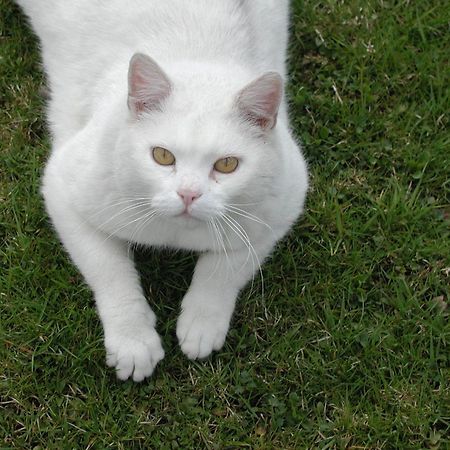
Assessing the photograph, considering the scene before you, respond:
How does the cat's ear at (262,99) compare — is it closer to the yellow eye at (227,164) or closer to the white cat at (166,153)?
the white cat at (166,153)

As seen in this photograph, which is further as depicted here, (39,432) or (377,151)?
(377,151)

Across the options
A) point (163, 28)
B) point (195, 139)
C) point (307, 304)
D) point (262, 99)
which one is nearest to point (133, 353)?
point (307, 304)

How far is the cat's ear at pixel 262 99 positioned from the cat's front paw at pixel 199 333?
0.76 m

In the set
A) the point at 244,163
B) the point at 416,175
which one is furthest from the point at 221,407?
the point at 416,175

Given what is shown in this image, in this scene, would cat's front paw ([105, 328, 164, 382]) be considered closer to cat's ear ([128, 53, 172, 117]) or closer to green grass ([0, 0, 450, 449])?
green grass ([0, 0, 450, 449])

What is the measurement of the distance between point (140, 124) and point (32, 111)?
1.11m

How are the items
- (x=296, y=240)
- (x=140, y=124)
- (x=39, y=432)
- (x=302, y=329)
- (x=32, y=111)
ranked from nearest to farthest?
(x=140, y=124)
(x=39, y=432)
(x=302, y=329)
(x=296, y=240)
(x=32, y=111)

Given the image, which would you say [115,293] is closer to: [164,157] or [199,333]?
[199,333]

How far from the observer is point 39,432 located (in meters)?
2.56

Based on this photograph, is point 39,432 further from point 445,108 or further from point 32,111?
point 445,108

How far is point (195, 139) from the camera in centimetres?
219

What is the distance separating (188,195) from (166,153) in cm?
15

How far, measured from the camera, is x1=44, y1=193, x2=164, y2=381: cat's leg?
2.61 meters

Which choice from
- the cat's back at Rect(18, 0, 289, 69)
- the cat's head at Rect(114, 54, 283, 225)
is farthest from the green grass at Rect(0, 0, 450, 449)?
the cat's head at Rect(114, 54, 283, 225)
